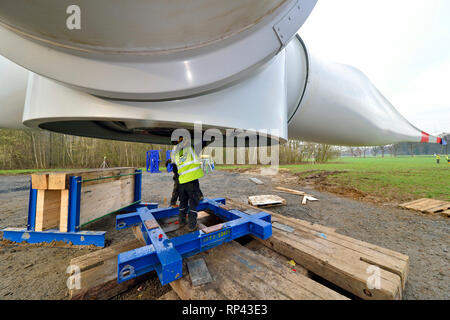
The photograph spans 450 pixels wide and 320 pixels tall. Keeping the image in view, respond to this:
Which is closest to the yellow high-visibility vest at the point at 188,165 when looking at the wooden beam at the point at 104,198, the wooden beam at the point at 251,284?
the wooden beam at the point at 251,284

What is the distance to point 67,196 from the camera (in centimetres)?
212

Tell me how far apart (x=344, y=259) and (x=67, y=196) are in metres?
2.95

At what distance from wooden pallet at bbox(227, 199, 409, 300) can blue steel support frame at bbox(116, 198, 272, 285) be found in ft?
0.86

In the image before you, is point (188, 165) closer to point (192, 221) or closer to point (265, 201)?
point (192, 221)

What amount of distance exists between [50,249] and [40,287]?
773mm

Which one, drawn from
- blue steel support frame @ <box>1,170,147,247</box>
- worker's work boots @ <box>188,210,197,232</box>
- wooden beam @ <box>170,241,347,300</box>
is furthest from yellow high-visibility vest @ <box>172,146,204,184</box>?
blue steel support frame @ <box>1,170,147,247</box>

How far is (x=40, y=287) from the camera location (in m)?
1.48

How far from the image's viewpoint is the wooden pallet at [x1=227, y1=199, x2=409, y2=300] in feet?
3.82

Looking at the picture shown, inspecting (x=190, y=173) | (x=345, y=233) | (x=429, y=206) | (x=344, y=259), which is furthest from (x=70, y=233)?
(x=429, y=206)

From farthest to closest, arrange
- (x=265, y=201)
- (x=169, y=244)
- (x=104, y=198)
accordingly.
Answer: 1. (x=265, y=201)
2. (x=104, y=198)
3. (x=169, y=244)

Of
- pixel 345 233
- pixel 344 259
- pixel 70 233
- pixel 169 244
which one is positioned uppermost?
pixel 169 244

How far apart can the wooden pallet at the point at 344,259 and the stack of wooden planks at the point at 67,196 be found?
2326 mm
